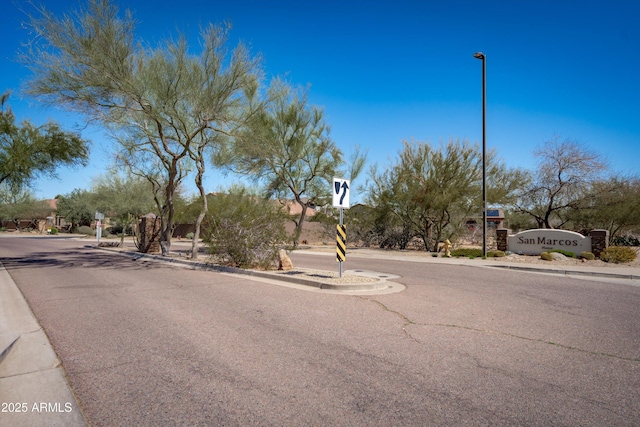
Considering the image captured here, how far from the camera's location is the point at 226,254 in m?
15.1

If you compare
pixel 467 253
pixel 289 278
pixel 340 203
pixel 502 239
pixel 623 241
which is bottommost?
pixel 289 278

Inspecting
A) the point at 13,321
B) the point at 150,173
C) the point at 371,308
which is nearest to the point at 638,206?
the point at 371,308

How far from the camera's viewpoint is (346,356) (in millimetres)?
5230

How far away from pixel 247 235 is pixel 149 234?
36.4 ft

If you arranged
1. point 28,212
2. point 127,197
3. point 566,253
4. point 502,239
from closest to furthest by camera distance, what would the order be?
point 566,253
point 502,239
point 127,197
point 28,212

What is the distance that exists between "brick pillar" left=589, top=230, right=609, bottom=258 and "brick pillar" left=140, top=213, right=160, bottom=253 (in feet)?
72.2

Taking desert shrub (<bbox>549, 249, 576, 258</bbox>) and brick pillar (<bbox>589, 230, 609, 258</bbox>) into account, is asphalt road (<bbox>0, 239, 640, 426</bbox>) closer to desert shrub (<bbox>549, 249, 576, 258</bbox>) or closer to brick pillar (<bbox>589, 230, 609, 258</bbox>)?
desert shrub (<bbox>549, 249, 576, 258</bbox>)

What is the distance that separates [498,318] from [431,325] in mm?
1468

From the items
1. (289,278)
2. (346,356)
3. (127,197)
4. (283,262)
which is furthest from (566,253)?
(127,197)

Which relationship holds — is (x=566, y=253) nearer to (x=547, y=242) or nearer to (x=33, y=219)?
(x=547, y=242)

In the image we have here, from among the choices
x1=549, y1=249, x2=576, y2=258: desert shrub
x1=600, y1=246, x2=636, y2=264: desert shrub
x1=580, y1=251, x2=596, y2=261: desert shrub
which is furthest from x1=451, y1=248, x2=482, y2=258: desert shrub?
x1=600, y1=246, x2=636, y2=264: desert shrub

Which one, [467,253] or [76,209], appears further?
[76,209]

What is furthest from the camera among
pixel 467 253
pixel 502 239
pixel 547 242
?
pixel 502 239

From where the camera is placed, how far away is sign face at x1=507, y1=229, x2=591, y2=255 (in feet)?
64.6
